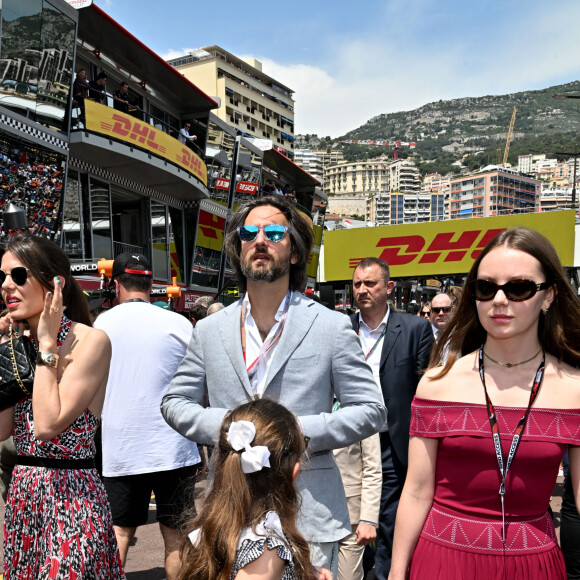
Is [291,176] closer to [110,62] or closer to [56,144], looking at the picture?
[110,62]

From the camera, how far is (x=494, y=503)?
215cm

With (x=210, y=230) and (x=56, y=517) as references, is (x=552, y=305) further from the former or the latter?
(x=210, y=230)

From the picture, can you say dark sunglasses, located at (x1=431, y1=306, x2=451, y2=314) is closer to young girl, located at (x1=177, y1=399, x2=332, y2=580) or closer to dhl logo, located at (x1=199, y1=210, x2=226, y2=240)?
young girl, located at (x1=177, y1=399, x2=332, y2=580)

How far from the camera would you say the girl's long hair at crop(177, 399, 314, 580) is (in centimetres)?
184

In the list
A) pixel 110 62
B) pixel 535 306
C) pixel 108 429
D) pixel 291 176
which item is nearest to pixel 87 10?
pixel 110 62

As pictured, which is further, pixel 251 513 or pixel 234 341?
pixel 234 341

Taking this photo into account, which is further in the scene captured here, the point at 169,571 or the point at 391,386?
the point at 391,386

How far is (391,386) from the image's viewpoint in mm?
4414

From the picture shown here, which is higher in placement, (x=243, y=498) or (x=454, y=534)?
(x=243, y=498)

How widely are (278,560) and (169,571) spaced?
2.31 m

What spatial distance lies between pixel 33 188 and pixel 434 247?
1576cm

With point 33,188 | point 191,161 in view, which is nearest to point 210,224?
point 191,161

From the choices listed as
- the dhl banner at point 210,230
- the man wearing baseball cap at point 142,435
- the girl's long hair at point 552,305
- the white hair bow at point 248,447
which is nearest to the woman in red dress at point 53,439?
the white hair bow at point 248,447

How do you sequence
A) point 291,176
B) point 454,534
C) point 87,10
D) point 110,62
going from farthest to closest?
point 291,176 < point 110,62 < point 87,10 < point 454,534
